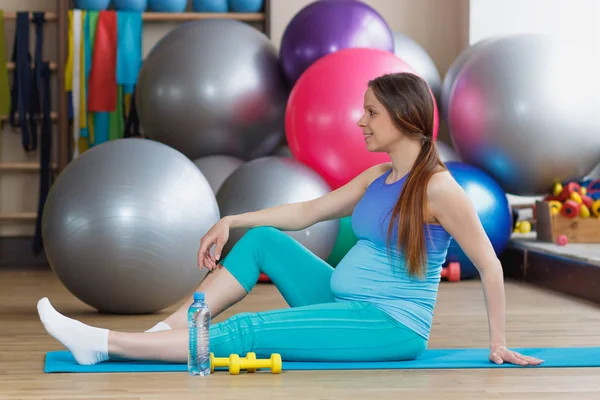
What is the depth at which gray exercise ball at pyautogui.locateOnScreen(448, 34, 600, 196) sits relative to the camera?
4.50 m

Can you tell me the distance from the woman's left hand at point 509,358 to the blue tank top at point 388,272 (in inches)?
7.3

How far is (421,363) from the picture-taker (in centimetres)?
249

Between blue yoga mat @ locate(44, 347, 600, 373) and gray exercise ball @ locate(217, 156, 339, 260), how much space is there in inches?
70.2

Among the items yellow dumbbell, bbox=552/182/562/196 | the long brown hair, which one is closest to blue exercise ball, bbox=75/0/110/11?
yellow dumbbell, bbox=552/182/562/196

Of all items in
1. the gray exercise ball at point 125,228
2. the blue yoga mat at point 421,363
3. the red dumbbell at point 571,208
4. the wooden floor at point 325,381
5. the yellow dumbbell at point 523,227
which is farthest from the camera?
the yellow dumbbell at point 523,227

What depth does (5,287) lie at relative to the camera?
4.57m

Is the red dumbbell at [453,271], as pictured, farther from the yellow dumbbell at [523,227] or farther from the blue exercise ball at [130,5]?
the blue exercise ball at [130,5]

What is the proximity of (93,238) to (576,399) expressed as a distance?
6.05ft

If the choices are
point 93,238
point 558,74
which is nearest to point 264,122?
point 558,74

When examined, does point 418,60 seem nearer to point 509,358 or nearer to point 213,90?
point 213,90

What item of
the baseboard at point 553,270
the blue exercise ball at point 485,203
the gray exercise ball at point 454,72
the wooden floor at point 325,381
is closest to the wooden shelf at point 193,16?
the gray exercise ball at point 454,72

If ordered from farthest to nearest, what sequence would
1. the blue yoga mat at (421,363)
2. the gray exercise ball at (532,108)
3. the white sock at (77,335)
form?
the gray exercise ball at (532,108), the blue yoga mat at (421,363), the white sock at (77,335)

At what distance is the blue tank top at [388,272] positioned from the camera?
2.38 metres

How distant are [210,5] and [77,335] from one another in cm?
385
